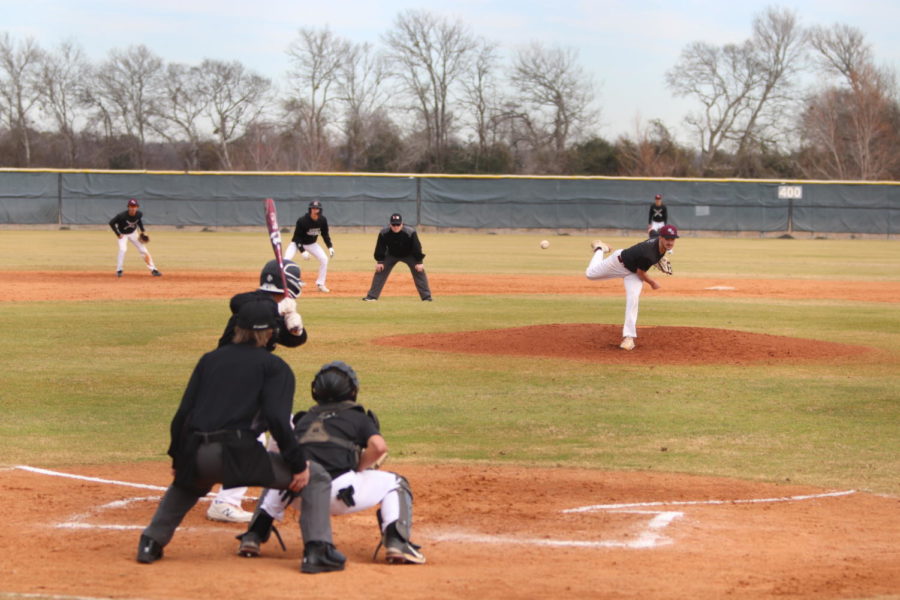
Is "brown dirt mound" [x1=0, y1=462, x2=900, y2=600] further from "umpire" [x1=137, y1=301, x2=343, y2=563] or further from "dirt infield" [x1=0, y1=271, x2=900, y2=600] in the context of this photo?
"umpire" [x1=137, y1=301, x2=343, y2=563]

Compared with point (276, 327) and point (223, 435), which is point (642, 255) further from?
point (223, 435)

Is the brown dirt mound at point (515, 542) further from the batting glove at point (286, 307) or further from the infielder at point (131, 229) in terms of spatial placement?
the infielder at point (131, 229)

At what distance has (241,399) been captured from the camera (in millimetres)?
6062

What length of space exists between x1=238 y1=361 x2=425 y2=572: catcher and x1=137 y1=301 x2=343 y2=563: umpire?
7.3 inches

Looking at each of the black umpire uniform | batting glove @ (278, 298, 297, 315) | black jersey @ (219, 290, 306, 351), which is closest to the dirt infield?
black jersey @ (219, 290, 306, 351)

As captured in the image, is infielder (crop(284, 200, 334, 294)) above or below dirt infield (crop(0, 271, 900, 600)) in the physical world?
above

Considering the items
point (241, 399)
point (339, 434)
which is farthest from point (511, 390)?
point (241, 399)

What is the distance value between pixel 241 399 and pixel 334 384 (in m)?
0.61

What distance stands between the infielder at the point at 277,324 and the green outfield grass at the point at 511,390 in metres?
1.94

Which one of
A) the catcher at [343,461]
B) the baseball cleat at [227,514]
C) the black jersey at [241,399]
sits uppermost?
the black jersey at [241,399]

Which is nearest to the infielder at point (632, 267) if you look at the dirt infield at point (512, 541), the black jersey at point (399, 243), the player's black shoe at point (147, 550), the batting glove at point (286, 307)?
the black jersey at point (399, 243)

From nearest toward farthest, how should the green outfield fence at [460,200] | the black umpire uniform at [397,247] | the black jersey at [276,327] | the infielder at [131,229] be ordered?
the black jersey at [276,327]
the black umpire uniform at [397,247]
the infielder at [131,229]
the green outfield fence at [460,200]

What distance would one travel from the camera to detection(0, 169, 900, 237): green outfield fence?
51.2 meters

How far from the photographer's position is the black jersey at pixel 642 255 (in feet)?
49.0
